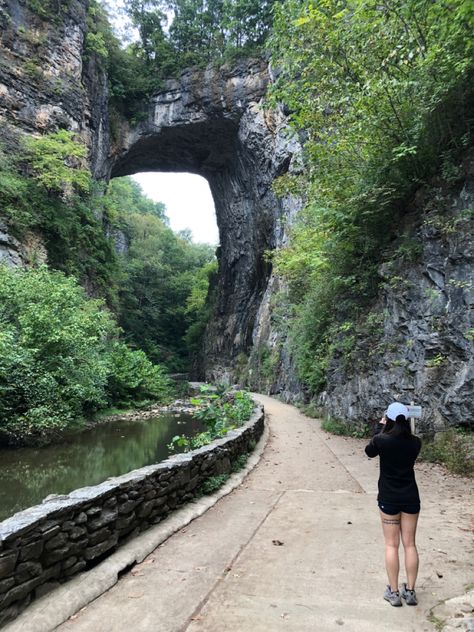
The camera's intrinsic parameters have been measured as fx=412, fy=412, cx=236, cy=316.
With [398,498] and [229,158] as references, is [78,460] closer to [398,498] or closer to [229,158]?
[398,498]

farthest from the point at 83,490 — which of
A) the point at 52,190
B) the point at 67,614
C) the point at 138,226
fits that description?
the point at 138,226

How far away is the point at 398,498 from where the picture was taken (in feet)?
9.91

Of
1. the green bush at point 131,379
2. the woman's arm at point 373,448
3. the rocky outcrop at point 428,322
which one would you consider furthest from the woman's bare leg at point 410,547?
the green bush at point 131,379

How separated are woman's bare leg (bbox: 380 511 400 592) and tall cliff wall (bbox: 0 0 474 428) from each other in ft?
15.3

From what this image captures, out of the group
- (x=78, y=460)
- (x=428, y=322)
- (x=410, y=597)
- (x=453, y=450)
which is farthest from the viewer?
(x=78, y=460)

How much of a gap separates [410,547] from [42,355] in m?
13.5

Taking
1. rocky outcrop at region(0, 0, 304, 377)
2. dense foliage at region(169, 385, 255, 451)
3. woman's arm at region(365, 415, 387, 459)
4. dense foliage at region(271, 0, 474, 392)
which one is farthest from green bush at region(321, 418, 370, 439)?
rocky outcrop at region(0, 0, 304, 377)

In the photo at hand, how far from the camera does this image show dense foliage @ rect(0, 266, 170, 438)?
40.3 feet

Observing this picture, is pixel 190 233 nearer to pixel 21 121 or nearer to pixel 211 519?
pixel 21 121

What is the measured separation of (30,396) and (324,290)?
10247mm

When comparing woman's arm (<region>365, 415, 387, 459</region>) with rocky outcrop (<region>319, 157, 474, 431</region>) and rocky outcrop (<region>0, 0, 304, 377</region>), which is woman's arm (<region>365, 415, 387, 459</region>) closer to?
rocky outcrop (<region>319, 157, 474, 431</region>)

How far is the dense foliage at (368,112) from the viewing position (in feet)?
26.1

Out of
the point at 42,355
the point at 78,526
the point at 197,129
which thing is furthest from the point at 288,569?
the point at 197,129

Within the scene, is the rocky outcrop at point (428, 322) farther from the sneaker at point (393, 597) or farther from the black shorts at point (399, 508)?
the sneaker at point (393, 597)
